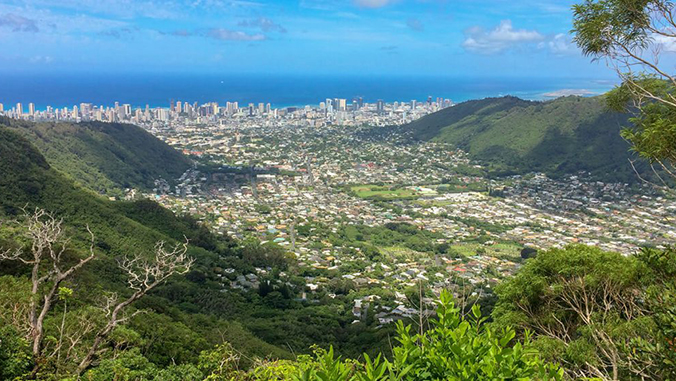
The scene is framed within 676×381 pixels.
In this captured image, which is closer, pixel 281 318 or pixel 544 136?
pixel 281 318

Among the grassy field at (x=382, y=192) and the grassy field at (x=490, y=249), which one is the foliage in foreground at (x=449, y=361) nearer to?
the grassy field at (x=490, y=249)

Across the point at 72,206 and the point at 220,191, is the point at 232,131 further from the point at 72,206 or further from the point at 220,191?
the point at 72,206

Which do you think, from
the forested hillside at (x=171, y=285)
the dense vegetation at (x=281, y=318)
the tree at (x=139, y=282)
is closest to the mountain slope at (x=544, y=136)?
the dense vegetation at (x=281, y=318)

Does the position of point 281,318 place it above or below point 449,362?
below

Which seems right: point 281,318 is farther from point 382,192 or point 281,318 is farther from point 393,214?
point 382,192

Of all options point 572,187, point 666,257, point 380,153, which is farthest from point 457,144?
point 666,257

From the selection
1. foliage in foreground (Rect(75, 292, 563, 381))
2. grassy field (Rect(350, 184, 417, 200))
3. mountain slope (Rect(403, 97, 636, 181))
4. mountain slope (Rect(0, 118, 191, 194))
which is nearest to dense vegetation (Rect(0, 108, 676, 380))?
foliage in foreground (Rect(75, 292, 563, 381))

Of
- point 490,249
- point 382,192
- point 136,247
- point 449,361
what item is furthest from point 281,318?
point 382,192
